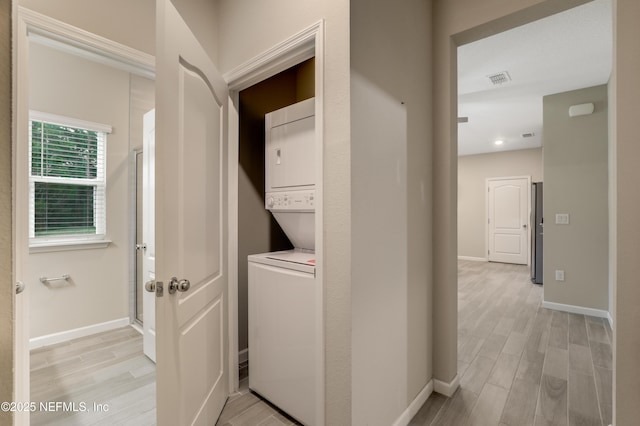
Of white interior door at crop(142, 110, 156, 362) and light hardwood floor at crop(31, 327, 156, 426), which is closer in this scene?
light hardwood floor at crop(31, 327, 156, 426)

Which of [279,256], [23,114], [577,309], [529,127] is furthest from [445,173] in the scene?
[529,127]

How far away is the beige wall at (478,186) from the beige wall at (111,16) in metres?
7.46

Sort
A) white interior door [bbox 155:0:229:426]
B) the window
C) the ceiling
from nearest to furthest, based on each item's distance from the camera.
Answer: white interior door [bbox 155:0:229:426], the ceiling, the window

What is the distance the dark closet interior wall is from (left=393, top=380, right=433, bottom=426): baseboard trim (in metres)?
1.33

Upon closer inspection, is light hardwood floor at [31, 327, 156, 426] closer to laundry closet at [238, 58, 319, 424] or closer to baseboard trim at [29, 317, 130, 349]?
baseboard trim at [29, 317, 130, 349]

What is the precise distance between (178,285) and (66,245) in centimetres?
245

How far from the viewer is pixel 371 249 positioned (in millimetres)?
1359

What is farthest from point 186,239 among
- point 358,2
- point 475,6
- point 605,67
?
point 605,67

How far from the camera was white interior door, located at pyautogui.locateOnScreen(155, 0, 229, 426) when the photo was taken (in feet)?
3.71

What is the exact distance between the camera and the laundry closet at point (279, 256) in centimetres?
157

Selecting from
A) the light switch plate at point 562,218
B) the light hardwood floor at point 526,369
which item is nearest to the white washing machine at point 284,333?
the light hardwood floor at point 526,369

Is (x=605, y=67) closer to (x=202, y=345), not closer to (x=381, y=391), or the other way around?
(x=381, y=391)

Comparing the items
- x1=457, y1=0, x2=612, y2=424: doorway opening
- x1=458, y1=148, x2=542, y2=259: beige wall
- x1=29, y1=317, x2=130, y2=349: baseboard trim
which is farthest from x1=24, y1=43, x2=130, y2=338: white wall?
x1=458, y1=148, x2=542, y2=259: beige wall

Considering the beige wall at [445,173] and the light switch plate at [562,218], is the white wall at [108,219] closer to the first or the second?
the beige wall at [445,173]
